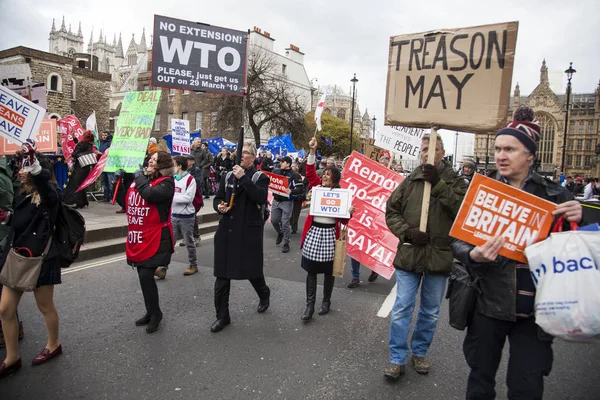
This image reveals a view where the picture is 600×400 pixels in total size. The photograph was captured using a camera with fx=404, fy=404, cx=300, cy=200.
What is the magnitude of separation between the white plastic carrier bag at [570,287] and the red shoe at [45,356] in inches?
151

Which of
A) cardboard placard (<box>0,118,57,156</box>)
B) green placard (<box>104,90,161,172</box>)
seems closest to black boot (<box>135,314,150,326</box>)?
green placard (<box>104,90,161,172</box>)

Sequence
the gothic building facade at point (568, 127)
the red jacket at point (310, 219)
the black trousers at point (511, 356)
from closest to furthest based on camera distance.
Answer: the black trousers at point (511, 356) → the red jacket at point (310, 219) → the gothic building facade at point (568, 127)

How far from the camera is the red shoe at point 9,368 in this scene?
3289 millimetres

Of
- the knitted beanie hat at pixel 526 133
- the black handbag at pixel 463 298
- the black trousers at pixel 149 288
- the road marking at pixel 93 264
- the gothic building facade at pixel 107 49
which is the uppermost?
the gothic building facade at pixel 107 49

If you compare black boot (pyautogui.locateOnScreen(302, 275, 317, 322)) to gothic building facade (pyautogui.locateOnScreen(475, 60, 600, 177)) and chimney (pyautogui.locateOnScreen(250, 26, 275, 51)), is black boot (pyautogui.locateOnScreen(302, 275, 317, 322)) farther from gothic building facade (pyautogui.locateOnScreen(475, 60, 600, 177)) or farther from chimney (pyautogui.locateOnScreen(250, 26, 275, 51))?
gothic building facade (pyautogui.locateOnScreen(475, 60, 600, 177))

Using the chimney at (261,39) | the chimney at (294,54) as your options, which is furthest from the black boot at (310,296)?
the chimney at (294,54)

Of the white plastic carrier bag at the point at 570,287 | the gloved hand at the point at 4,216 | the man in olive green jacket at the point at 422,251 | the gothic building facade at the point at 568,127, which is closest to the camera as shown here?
the white plastic carrier bag at the point at 570,287

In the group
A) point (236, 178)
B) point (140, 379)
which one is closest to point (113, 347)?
point (140, 379)

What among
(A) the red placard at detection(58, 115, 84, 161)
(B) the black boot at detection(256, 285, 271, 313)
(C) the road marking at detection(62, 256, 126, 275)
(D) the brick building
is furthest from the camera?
(D) the brick building

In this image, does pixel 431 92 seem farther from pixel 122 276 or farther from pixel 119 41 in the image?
pixel 119 41

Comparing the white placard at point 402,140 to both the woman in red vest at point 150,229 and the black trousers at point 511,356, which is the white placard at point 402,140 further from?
the black trousers at point 511,356

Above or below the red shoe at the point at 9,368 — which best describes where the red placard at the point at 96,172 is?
above

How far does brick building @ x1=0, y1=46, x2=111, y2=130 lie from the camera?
31000 millimetres

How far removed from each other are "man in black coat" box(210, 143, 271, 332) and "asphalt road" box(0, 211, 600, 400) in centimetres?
45
